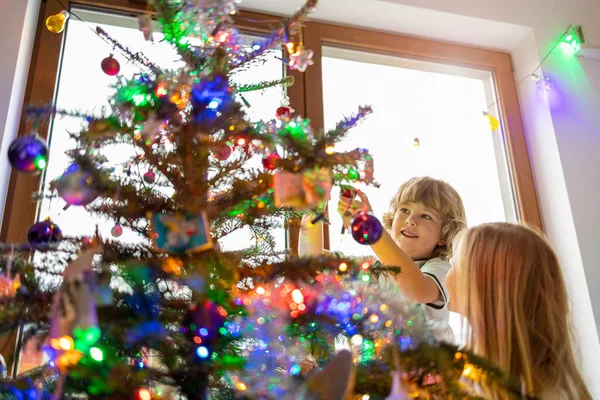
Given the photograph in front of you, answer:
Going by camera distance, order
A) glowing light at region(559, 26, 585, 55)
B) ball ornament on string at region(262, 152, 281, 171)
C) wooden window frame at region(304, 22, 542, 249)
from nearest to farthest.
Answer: ball ornament on string at region(262, 152, 281, 171)
wooden window frame at region(304, 22, 542, 249)
glowing light at region(559, 26, 585, 55)

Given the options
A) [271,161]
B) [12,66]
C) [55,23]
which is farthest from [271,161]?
[12,66]

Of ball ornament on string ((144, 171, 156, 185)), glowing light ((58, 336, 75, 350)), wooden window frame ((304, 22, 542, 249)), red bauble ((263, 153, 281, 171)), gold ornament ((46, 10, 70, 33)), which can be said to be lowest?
glowing light ((58, 336, 75, 350))

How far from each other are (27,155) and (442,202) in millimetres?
1036

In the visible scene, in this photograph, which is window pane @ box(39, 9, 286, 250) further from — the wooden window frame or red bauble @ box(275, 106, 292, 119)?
red bauble @ box(275, 106, 292, 119)

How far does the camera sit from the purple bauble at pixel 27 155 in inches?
25.1

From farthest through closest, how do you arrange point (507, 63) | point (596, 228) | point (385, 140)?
point (507, 63) → point (385, 140) → point (596, 228)

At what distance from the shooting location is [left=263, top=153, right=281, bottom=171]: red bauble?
768 millimetres

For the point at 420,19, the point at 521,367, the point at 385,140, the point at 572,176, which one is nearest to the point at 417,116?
the point at 385,140

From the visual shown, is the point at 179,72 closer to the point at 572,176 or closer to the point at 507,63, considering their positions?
the point at 572,176

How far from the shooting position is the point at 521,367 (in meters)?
0.91

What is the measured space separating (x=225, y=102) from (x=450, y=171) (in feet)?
4.33

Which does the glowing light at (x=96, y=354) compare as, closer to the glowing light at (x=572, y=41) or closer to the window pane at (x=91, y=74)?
the window pane at (x=91, y=74)

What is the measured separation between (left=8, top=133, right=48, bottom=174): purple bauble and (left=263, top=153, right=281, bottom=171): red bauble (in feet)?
1.01

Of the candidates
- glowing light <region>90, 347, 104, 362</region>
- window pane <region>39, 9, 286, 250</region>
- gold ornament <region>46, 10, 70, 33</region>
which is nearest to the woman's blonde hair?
window pane <region>39, 9, 286, 250</region>
